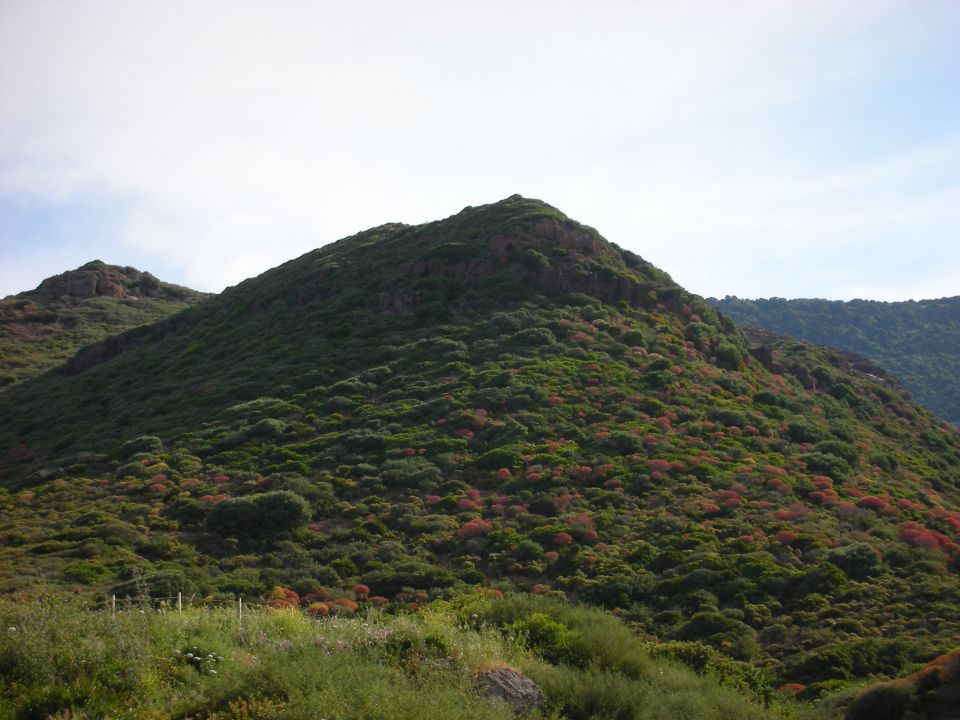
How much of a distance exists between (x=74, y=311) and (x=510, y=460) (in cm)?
6536

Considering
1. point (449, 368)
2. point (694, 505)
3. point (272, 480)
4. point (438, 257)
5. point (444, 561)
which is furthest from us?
point (438, 257)

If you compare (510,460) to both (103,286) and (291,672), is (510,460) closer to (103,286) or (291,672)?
(291,672)

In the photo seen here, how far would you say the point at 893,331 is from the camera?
129750 millimetres

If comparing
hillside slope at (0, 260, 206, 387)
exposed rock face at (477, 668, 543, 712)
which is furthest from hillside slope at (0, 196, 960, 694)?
hillside slope at (0, 260, 206, 387)

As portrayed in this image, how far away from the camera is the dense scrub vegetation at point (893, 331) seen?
104125 mm

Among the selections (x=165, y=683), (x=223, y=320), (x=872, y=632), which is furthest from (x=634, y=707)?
(x=223, y=320)

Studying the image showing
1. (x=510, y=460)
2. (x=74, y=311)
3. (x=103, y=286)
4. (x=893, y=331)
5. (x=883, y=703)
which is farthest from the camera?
(x=893, y=331)

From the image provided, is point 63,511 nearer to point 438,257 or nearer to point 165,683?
point 165,683

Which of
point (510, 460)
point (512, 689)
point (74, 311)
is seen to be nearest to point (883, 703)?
point (512, 689)

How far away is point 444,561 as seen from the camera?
24125 millimetres

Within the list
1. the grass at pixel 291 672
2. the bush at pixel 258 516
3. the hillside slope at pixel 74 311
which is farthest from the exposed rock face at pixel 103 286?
the grass at pixel 291 672

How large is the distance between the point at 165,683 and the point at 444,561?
553 inches

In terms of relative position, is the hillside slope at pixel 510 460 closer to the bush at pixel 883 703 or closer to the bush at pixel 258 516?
the bush at pixel 258 516

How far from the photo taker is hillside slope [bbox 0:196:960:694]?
21797mm
